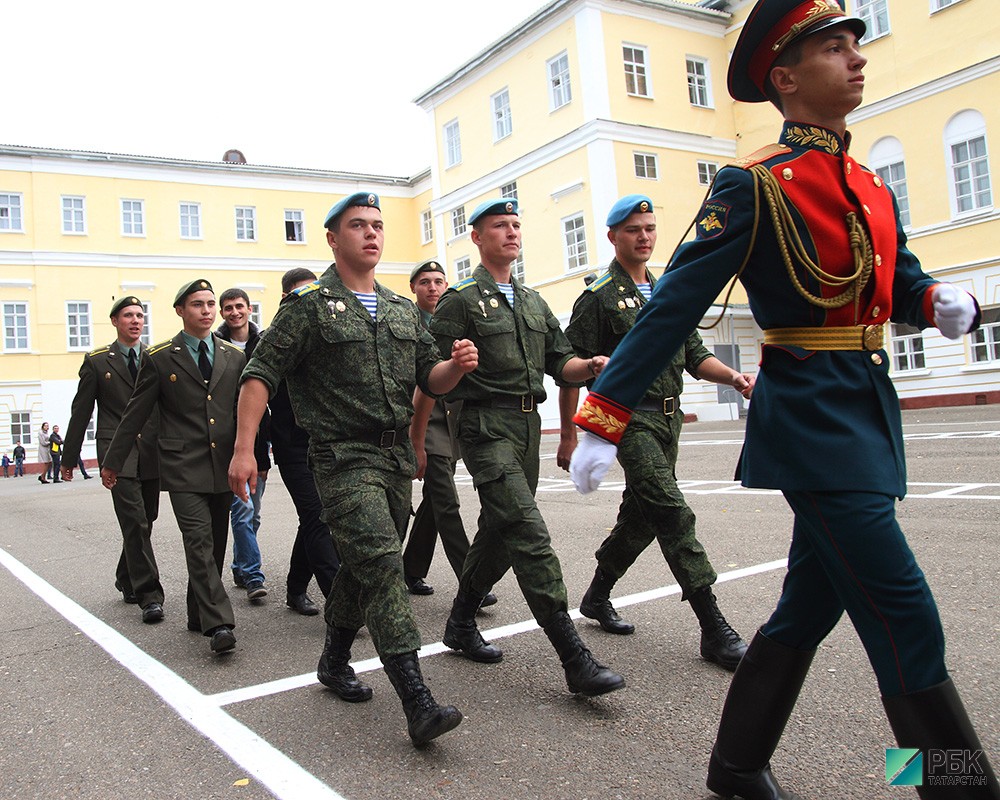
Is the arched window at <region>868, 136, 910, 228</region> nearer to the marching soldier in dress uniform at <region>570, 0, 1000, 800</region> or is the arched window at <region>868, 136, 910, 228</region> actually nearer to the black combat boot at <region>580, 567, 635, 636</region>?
the black combat boot at <region>580, 567, 635, 636</region>

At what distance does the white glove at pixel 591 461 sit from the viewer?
2.50m

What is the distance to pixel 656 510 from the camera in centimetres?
435

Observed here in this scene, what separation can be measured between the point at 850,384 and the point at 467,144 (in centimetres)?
3499

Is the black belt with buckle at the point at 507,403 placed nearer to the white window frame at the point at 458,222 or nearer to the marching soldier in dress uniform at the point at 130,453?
the marching soldier in dress uniform at the point at 130,453

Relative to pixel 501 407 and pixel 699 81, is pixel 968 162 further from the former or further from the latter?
pixel 501 407

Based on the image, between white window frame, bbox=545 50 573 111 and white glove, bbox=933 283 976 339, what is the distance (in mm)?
29720

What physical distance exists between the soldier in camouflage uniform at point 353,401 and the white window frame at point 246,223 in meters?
42.0

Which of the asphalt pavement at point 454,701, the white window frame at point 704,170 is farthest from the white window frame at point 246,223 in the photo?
the asphalt pavement at point 454,701

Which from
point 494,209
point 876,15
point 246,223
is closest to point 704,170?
point 876,15

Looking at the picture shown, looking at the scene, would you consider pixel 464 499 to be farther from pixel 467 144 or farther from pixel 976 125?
pixel 467 144

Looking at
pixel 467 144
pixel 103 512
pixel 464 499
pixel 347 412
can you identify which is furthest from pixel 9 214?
pixel 347 412

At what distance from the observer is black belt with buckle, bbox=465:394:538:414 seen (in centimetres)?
447

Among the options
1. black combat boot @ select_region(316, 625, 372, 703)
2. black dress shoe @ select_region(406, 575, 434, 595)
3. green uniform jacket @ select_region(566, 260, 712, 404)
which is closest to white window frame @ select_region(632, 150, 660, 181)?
black dress shoe @ select_region(406, 575, 434, 595)

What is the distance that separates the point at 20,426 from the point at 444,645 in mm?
39545
